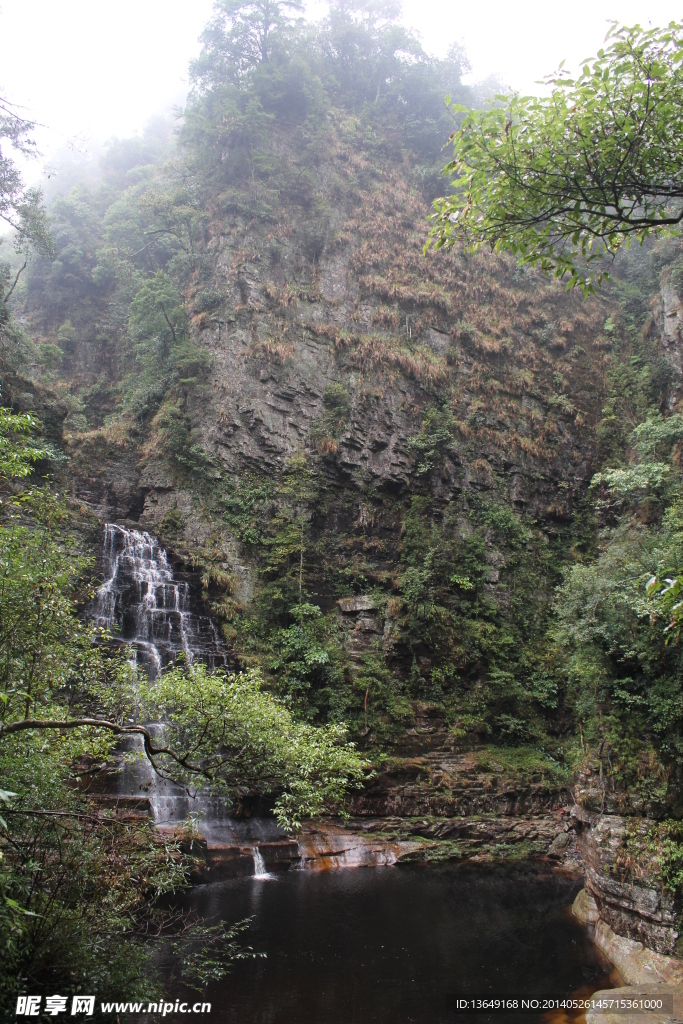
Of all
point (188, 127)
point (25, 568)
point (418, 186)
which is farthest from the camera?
point (418, 186)

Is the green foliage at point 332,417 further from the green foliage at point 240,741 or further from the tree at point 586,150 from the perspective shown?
the tree at point 586,150

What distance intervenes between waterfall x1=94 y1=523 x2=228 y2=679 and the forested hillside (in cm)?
72

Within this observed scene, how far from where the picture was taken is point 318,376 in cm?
2545

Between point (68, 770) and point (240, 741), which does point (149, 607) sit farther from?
point (68, 770)

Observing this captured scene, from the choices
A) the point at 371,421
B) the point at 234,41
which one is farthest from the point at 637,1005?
the point at 234,41

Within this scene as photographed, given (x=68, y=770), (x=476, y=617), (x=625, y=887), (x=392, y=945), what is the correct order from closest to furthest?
1. (x=68, y=770)
2. (x=625, y=887)
3. (x=392, y=945)
4. (x=476, y=617)

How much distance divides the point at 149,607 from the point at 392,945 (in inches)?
440

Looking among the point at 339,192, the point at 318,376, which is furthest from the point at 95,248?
the point at 318,376

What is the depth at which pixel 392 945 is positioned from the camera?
33.5 ft

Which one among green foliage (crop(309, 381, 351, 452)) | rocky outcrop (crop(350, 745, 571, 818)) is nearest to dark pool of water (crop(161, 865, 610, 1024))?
rocky outcrop (crop(350, 745, 571, 818))

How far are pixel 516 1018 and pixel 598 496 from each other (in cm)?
2044

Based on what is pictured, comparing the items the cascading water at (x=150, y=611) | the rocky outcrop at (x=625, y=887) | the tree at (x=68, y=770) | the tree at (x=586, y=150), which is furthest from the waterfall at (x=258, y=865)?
the tree at (x=586, y=150)

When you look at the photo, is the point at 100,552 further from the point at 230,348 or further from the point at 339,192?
the point at 339,192

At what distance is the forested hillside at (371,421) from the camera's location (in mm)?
18312
